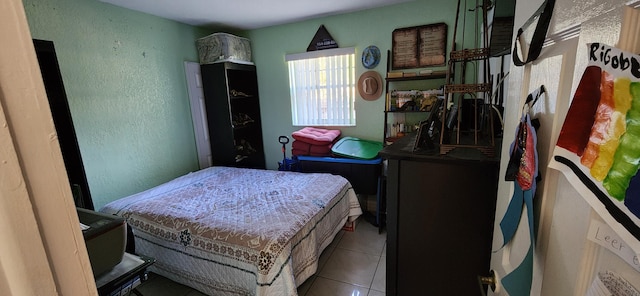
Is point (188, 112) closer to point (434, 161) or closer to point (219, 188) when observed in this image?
point (219, 188)

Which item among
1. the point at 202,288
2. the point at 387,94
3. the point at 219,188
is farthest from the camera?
the point at 387,94

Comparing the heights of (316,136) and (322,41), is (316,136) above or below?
below

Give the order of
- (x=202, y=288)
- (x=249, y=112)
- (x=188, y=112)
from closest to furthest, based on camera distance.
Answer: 1. (x=202, y=288)
2. (x=188, y=112)
3. (x=249, y=112)

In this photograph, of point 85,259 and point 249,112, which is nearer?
point 85,259

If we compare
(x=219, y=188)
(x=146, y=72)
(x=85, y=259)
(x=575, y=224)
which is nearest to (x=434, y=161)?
(x=575, y=224)

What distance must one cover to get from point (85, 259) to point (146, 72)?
3021 mm

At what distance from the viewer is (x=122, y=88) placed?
2568 mm

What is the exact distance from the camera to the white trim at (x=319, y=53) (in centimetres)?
310

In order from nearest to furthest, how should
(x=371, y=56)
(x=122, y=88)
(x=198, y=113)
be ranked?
(x=122, y=88)
(x=371, y=56)
(x=198, y=113)

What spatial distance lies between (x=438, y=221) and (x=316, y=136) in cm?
222

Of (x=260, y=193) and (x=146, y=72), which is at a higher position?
(x=146, y=72)

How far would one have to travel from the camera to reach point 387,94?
295 cm

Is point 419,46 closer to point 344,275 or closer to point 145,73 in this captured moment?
point 344,275

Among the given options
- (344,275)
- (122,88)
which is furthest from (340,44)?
(344,275)
